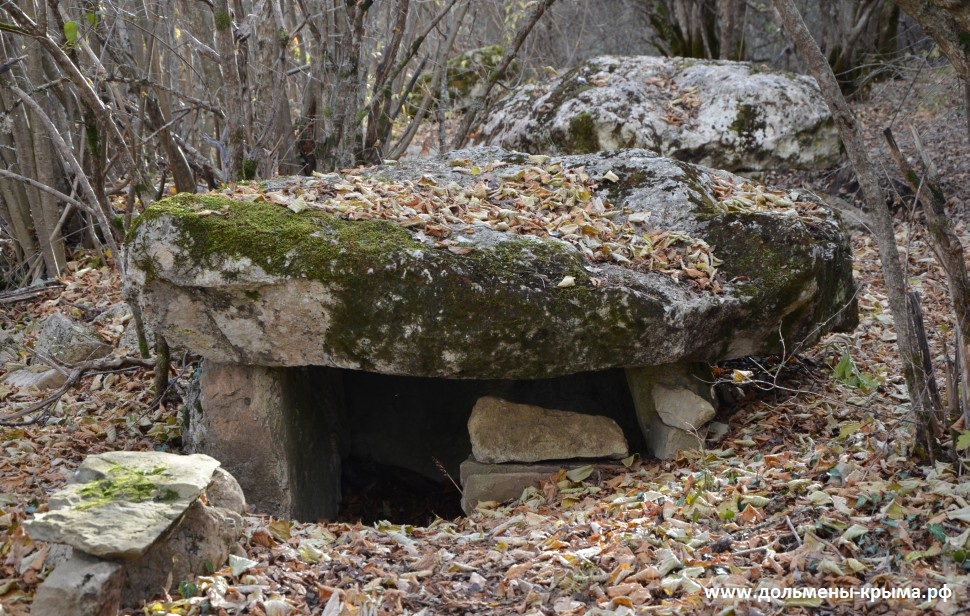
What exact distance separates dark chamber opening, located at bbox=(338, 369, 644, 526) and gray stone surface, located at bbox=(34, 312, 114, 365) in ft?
5.22

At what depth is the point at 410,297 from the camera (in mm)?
3678

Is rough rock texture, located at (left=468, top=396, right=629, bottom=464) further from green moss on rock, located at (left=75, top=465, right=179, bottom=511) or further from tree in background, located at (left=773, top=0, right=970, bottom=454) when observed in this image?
green moss on rock, located at (left=75, top=465, right=179, bottom=511)

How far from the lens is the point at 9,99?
627 centimetres

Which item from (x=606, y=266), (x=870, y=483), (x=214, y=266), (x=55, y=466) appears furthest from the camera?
(x=55, y=466)

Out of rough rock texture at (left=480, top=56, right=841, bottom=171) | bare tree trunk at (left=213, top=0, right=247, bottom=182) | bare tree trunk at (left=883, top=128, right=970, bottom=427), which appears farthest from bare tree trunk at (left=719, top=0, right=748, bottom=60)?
bare tree trunk at (left=883, top=128, right=970, bottom=427)

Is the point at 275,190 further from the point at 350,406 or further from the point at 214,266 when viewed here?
the point at 350,406

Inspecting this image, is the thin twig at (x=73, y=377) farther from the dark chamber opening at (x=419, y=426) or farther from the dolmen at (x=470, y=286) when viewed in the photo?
the dark chamber opening at (x=419, y=426)

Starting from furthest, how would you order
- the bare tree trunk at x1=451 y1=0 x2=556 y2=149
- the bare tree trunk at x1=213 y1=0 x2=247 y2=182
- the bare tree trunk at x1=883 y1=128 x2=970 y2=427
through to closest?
1. the bare tree trunk at x1=451 y1=0 x2=556 y2=149
2. the bare tree trunk at x1=213 y1=0 x2=247 y2=182
3. the bare tree trunk at x1=883 y1=128 x2=970 y2=427

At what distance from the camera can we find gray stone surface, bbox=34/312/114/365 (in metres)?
5.42

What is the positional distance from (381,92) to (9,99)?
2.69 meters

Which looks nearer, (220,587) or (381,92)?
(220,587)

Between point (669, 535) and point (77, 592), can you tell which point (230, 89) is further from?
point (669, 535)

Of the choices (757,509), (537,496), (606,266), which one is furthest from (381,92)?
(757,509)

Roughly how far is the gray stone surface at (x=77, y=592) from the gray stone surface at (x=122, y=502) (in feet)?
0.19
